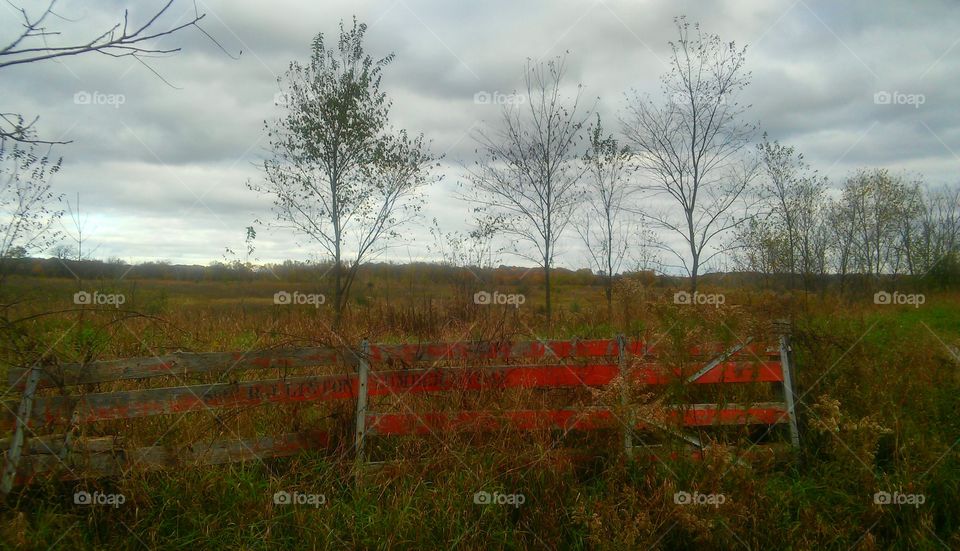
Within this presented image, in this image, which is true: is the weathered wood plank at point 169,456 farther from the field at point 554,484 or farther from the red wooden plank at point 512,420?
the red wooden plank at point 512,420

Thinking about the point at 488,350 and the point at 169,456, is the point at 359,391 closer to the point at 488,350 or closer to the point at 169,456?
the point at 488,350

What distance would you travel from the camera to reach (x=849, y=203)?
20.3m

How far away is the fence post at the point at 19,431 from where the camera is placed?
4051 mm

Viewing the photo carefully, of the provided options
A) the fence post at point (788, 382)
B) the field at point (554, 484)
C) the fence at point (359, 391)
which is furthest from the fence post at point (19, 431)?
the fence post at point (788, 382)

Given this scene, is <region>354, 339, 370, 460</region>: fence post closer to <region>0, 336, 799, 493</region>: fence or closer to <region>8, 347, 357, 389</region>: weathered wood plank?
<region>0, 336, 799, 493</region>: fence

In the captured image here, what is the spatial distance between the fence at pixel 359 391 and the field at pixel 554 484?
14 cm

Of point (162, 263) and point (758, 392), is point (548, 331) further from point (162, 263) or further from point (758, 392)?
point (162, 263)

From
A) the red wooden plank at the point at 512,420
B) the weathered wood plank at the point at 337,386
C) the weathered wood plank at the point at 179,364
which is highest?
the weathered wood plank at the point at 179,364

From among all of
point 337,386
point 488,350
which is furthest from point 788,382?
point 337,386

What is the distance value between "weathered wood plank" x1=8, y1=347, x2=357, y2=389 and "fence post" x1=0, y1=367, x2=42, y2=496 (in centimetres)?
8

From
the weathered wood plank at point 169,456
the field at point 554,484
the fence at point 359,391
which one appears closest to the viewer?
the field at point 554,484

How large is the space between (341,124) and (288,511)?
29.9 ft

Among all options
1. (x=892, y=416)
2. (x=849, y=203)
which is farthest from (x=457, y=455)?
(x=849, y=203)

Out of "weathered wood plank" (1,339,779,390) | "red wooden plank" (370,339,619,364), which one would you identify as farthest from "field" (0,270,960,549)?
"red wooden plank" (370,339,619,364)
